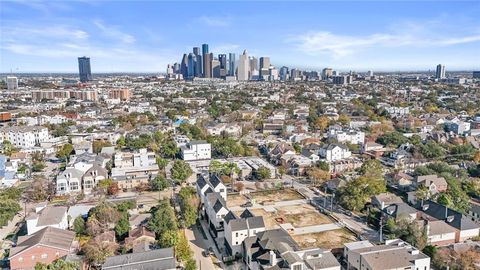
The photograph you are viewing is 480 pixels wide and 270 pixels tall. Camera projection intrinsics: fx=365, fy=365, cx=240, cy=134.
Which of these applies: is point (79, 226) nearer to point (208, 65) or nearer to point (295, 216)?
point (295, 216)

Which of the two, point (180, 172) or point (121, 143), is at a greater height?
point (121, 143)

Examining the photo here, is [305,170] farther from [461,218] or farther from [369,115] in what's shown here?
[369,115]

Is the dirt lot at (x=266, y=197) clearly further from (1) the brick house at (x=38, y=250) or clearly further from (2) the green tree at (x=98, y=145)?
(2) the green tree at (x=98, y=145)

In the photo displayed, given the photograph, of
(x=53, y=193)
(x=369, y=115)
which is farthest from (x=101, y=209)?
(x=369, y=115)

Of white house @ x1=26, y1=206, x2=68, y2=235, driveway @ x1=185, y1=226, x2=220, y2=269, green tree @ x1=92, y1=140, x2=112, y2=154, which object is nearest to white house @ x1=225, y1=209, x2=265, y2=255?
driveway @ x1=185, y1=226, x2=220, y2=269

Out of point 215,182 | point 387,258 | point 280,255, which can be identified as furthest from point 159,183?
point 387,258
